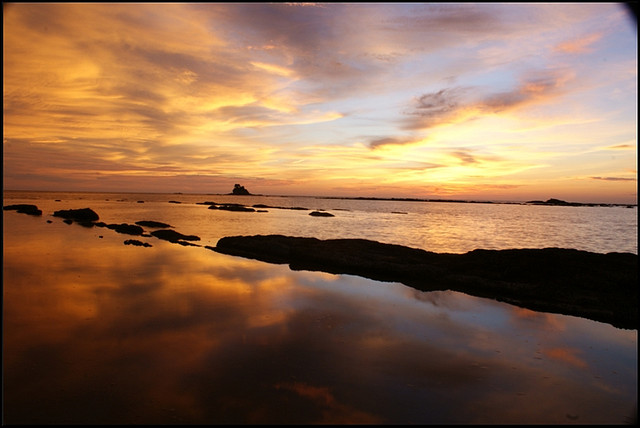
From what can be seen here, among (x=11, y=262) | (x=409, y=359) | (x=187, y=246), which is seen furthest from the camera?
(x=187, y=246)

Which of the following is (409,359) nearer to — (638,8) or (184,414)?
(184,414)

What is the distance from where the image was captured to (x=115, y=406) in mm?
7867

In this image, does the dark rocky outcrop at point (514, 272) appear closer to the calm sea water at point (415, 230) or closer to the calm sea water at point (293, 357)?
the calm sea water at point (293, 357)

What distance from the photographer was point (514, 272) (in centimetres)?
2069

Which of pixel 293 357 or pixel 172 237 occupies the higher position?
pixel 172 237

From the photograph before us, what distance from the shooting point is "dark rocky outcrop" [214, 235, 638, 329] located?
16.7m

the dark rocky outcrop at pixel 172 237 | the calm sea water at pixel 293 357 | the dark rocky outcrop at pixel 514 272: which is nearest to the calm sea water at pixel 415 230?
the dark rocky outcrop at pixel 172 237

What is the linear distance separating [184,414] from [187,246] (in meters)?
27.7

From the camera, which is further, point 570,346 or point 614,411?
point 570,346

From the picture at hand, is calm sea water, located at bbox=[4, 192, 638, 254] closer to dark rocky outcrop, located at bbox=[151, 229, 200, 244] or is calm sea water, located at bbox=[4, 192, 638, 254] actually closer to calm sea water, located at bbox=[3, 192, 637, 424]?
dark rocky outcrop, located at bbox=[151, 229, 200, 244]

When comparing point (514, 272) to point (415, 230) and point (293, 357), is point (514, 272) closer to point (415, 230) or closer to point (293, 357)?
point (293, 357)

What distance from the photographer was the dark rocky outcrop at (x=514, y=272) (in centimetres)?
1667

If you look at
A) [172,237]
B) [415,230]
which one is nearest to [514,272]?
[172,237]

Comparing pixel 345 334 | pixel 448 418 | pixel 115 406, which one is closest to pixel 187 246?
pixel 345 334
